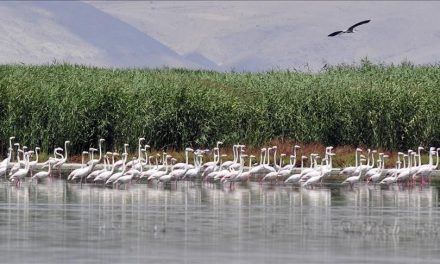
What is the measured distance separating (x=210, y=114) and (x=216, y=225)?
2665cm

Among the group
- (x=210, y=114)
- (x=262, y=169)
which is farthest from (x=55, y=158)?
(x=210, y=114)

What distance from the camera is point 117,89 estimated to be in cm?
5812

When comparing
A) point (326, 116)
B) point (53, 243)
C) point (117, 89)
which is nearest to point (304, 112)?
point (326, 116)

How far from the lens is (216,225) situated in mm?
31438

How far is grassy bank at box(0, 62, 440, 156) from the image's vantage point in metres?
56.9

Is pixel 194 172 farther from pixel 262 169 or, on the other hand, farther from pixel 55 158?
pixel 55 158

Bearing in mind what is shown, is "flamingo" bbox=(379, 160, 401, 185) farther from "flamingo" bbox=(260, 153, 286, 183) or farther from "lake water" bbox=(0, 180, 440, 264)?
"flamingo" bbox=(260, 153, 286, 183)

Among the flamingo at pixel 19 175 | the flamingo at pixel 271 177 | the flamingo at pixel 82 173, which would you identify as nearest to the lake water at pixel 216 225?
the flamingo at pixel 19 175

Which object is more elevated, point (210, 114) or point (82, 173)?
point (210, 114)

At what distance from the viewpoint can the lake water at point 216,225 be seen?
26594mm

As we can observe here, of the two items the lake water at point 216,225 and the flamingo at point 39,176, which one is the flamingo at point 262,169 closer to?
the lake water at point 216,225

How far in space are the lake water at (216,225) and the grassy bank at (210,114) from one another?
45.1 ft

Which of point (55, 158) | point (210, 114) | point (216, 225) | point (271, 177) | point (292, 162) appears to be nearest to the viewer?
point (216, 225)

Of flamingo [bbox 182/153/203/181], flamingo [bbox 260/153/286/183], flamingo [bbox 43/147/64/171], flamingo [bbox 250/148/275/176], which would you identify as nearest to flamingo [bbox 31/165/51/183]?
flamingo [bbox 43/147/64/171]
